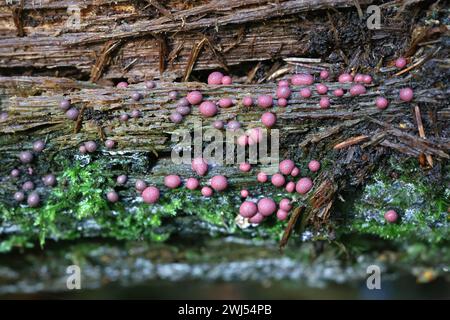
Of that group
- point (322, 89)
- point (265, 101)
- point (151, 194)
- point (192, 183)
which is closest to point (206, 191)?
point (192, 183)

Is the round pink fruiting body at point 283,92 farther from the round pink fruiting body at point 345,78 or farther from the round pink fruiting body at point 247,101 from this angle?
the round pink fruiting body at point 345,78

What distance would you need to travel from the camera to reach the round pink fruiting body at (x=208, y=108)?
3.49 metres

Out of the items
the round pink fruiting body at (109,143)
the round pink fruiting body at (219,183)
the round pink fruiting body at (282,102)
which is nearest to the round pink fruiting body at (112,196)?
the round pink fruiting body at (109,143)

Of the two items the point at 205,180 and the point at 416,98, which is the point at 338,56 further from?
the point at 205,180

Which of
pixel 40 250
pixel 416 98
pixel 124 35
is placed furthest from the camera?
pixel 40 250

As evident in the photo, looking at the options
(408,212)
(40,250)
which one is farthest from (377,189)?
(40,250)

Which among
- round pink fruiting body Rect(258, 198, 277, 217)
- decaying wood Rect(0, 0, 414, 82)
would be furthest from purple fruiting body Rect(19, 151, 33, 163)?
round pink fruiting body Rect(258, 198, 277, 217)

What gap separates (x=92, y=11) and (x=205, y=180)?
167 centimetres

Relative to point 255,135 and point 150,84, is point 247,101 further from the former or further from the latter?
point 150,84

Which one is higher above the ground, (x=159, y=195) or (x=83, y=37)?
(x=83, y=37)

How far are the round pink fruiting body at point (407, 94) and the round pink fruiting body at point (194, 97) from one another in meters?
1.57

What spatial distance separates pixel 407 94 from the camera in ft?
11.0

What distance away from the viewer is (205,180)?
3637mm

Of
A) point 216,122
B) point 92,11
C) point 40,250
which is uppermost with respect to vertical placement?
point 92,11
